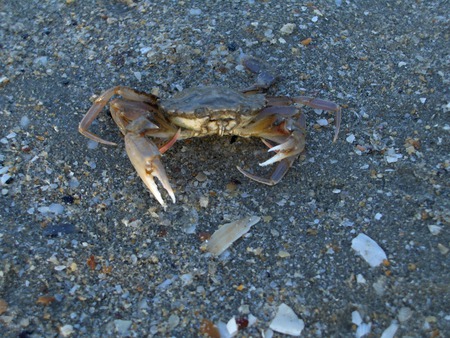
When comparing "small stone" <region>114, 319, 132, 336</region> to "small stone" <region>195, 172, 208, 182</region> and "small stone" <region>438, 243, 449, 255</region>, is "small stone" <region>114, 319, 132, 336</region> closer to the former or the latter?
"small stone" <region>195, 172, 208, 182</region>

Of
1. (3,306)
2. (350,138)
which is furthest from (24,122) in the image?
(350,138)

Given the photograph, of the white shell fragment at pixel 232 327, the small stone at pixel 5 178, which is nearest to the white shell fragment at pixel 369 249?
the white shell fragment at pixel 232 327

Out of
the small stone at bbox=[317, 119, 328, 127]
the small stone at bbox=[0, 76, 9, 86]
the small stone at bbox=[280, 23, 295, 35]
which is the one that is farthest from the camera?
the small stone at bbox=[280, 23, 295, 35]

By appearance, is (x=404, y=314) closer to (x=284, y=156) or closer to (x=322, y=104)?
(x=284, y=156)

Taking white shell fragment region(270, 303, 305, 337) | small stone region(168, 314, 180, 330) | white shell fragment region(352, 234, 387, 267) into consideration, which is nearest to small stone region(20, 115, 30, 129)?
small stone region(168, 314, 180, 330)

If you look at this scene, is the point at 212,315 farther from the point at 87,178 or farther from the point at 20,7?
the point at 20,7

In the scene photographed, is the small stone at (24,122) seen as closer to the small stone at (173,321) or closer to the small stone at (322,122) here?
the small stone at (173,321)

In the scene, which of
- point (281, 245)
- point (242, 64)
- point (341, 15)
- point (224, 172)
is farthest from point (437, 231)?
point (341, 15)
